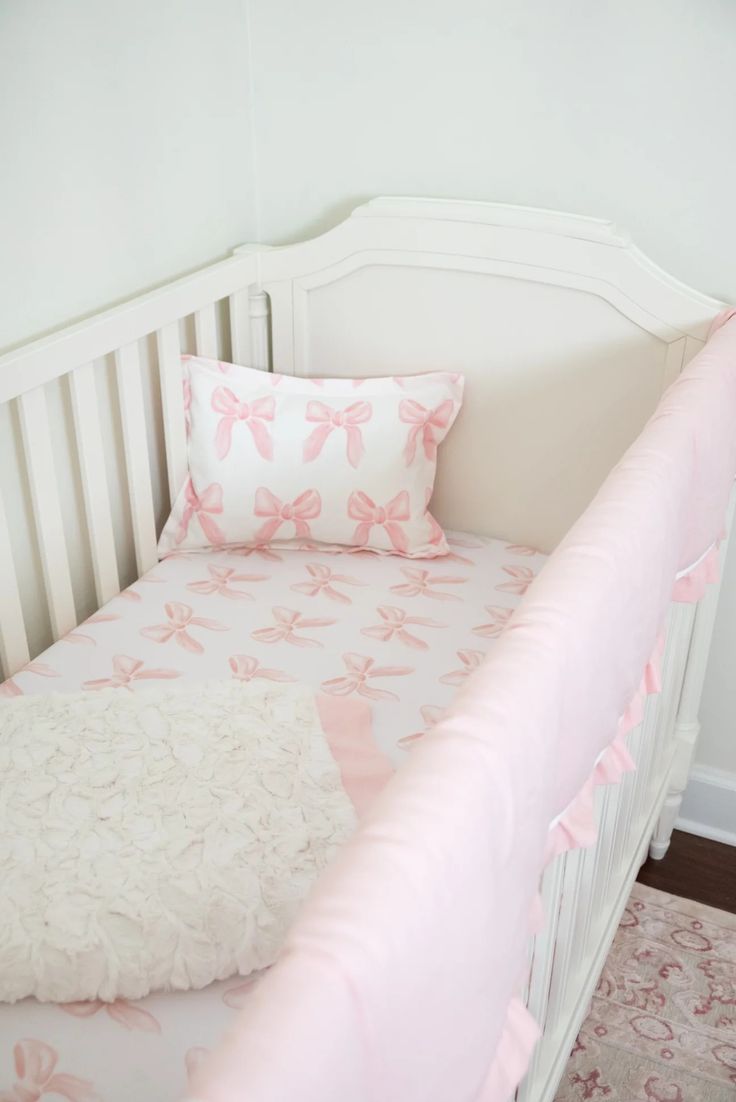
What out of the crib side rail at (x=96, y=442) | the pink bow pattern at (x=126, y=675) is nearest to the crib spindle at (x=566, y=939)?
the pink bow pattern at (x=126, y=675)

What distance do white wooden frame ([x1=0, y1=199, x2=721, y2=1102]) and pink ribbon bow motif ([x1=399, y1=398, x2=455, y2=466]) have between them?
0.24 feet

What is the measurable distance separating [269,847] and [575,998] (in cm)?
41

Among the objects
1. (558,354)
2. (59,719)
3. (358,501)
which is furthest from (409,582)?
(59,719)

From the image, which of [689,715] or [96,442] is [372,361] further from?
[689,715]

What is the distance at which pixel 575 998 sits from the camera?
4.00 feet

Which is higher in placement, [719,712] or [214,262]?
[214,262]

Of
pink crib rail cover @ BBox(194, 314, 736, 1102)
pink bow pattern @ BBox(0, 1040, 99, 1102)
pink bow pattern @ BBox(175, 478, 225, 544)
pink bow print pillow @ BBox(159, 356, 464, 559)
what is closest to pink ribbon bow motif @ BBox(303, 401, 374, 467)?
pink bow print pillow @ BBox(159, 356, 464, 559)

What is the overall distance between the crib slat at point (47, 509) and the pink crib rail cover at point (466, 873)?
769mm

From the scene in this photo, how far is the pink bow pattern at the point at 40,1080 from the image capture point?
88 cm

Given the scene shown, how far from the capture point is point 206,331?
1.70 metres

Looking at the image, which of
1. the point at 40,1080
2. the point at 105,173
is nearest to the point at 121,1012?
the point at 40,1080

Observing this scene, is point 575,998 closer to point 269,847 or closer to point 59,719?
point 269,847

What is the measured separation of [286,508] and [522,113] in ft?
2.20

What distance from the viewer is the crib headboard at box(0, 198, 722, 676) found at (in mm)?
1470
